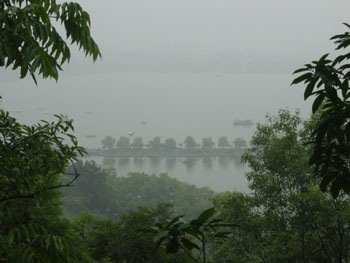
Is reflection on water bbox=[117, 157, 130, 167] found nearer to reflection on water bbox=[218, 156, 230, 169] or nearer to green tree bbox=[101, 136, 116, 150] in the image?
green tree bbox=[101, 136, 116, 150]

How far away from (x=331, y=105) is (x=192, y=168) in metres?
37.3

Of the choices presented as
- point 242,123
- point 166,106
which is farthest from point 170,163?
point 166,106

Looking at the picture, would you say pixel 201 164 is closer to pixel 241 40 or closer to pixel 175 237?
pixel 175 237

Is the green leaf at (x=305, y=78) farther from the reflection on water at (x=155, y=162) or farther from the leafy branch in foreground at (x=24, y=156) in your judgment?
the reflection on water at (x=155, y=162)

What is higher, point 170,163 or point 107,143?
point 107,143

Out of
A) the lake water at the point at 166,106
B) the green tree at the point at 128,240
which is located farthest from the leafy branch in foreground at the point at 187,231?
the lake water at the point at 166,106

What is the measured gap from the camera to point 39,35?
145cm

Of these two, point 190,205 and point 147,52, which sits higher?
point 147,52

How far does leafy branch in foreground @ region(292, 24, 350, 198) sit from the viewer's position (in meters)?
1.29

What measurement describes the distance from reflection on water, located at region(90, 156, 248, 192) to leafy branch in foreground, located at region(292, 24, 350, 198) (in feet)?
108

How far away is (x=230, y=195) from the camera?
571cm

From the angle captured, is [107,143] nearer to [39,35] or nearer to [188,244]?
[39,35]

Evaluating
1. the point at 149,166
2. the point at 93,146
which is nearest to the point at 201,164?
the point at 149,166

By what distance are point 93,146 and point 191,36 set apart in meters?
67.0
